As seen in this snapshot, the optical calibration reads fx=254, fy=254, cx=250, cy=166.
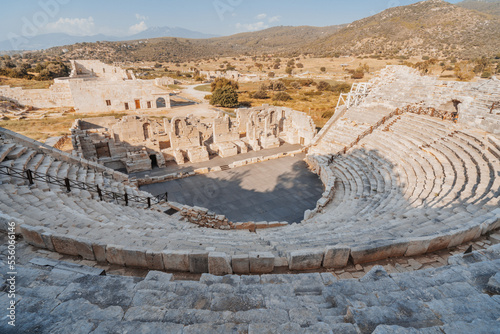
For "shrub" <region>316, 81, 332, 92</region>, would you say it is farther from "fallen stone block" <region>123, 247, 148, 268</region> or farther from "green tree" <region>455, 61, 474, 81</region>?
"fallen stone block" <region>123, 247, 148, 268</region>

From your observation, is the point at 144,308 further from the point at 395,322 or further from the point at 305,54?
the point at 305,54

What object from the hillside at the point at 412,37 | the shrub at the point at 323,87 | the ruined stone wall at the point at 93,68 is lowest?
the shrub at the point at 323,87

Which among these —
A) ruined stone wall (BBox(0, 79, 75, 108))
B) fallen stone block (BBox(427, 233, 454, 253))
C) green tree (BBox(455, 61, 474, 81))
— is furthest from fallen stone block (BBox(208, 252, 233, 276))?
green tree (BBox(455, 61, 474, 81))

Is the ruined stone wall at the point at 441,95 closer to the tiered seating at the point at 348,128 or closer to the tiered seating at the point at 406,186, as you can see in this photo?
the tiered seating at the point at 406,186

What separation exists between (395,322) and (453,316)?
69 centimetres

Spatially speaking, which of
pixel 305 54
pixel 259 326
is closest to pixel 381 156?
pixel 259 326

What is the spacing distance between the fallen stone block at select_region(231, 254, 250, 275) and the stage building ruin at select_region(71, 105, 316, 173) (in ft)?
47.0

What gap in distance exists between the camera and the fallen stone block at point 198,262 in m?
4.91

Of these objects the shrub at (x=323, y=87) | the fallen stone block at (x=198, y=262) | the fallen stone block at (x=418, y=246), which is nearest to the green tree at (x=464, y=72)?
the shrub at (x=323, y=87)

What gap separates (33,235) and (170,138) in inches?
544

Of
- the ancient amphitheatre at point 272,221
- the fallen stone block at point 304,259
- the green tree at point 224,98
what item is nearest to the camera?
the ancient amphitheatre at point 272,221

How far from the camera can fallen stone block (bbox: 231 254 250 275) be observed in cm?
488

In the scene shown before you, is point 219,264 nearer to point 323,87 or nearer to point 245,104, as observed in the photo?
point 245,104

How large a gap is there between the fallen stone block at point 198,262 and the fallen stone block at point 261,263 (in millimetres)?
880
